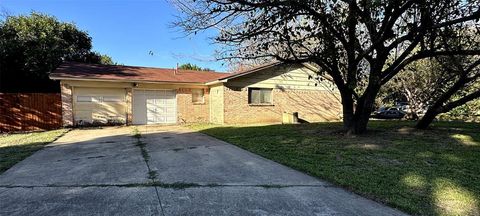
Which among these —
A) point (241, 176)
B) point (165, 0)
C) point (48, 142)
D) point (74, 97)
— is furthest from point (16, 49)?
point (241, 176)

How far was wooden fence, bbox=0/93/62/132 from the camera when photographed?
13.2 m

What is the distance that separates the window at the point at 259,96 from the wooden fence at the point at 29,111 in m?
9.42

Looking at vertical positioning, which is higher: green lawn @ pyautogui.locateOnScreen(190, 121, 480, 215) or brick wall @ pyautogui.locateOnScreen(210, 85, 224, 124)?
brick wall @ pyautogui.locateOnScreen(210, 85, 224, 124)

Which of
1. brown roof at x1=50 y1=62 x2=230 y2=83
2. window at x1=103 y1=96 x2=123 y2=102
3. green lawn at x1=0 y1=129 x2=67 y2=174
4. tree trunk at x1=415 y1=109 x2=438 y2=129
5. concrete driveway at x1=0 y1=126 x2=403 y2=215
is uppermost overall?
brown roof at x1=50 y1=62 x2=230 y2=83

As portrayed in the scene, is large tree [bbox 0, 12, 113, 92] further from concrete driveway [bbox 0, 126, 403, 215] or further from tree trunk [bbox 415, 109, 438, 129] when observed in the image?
tree trunk [bbox 415, 109, 438, 129]

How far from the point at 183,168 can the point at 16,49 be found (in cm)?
1832

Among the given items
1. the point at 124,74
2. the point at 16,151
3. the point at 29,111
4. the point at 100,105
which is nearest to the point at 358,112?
the point at 16,151

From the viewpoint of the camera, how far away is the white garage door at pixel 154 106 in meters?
16.2

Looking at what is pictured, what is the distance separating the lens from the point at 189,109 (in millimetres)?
17266

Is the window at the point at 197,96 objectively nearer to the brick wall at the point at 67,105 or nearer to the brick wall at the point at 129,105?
the brick wall at the point at 129,105

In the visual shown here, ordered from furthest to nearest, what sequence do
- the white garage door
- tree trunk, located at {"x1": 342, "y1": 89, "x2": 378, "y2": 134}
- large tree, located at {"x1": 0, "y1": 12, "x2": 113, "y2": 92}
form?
large tree, located at {"x1": 0, "y1": 12, "x2": 113, "y2": 92} → the white garage door → tree trunk, located at {"x1": 342, "y1": 89, "x2": 378, "y2": 134}

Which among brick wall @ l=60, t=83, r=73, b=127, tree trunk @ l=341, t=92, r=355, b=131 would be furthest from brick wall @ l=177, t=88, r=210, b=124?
tree trunk @ l=341, t=92, r=355, b=131

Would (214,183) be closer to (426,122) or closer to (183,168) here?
Result: (183,168)

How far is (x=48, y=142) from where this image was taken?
32.0 feet
